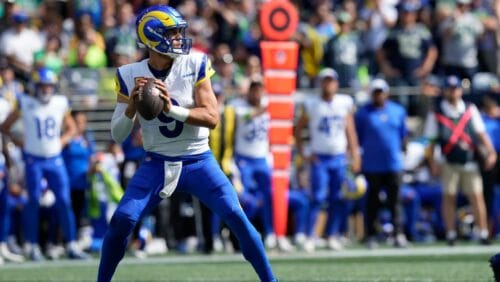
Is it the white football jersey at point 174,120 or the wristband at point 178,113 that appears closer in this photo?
the wristband at point 178,113

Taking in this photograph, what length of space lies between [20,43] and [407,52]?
5562 millimetres

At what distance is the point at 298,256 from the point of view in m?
14.0

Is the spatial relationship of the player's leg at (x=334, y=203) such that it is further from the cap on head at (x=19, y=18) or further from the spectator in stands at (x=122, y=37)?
the cap on head at (x=19, y=18)

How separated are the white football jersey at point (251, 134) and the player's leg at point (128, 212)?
6645 millimetres

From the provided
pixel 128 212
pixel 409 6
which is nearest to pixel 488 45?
pixel 409 6

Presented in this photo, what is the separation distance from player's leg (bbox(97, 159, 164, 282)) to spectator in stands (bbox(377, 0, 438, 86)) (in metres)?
10.7

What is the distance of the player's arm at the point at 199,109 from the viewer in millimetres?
7988

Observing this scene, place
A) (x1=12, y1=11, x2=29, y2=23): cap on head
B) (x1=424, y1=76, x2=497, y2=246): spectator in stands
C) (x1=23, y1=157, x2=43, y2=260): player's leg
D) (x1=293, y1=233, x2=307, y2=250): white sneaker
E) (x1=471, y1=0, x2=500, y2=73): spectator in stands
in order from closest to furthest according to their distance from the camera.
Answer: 1. (x1=23, y1=157, x2=43, y2=260): player's leg
2. (x1=293, y1=233, x2=307, y2=250): white sneaker
3. (x1=424, y1=76, x2=497, y2=246): spectator in stands
4. (x1=12, y1=11, x2=29, y2=23): cap on head
5. (x1=471, y1=0, x2=500, y2=73): spectator in stands

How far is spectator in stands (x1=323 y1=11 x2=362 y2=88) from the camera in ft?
59.8

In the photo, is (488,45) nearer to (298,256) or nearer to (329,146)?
(329,146)

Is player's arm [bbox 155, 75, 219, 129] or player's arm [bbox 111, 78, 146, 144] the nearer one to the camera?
player's arm [bbox 155, 75, 219, 129]

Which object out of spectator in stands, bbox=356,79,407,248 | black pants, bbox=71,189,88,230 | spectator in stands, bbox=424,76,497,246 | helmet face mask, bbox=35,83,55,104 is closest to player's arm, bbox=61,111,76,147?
helmet face mask, bbox=35,83,55,104

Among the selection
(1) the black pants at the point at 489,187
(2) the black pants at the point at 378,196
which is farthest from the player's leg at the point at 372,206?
(1) the black pants at the point at 489,187

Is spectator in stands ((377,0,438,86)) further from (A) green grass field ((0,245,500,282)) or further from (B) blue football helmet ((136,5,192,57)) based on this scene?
(B) blue football helmet ((136,5,192,57))
